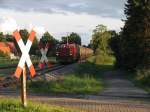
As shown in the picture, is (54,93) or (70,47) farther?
(70,47)

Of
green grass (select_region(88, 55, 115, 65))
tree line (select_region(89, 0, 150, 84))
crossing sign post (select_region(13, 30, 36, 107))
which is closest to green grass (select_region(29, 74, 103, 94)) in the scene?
crossing sign post (select_region(13, 30, 36, 107))

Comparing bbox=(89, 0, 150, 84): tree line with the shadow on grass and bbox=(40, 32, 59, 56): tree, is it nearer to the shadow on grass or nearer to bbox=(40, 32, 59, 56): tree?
the shadow on grass

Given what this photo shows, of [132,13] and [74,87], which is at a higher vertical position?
[132,13]

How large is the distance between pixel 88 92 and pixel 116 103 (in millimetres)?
5511

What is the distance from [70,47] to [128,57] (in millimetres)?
18343

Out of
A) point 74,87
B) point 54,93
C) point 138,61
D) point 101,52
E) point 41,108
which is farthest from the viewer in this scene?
point 101,52

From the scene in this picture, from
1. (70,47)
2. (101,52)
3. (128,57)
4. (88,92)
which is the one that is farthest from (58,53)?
(88,92)

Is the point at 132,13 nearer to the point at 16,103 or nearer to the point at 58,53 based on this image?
the point at 58,53

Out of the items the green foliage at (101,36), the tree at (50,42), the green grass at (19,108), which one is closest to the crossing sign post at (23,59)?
the green grass at (19,108)

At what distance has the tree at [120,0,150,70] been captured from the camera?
41.2 meters

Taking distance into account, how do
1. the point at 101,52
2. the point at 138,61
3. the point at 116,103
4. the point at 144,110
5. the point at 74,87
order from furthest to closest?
1. the point at 101,52
2. the point at 138,61
3. the point at 74,87
4. the point at 116,103
5. the point at 144,110

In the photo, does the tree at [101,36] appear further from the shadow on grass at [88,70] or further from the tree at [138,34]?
the tree at [138,34]

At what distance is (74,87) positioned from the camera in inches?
950

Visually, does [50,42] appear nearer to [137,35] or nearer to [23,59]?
[137,35]
